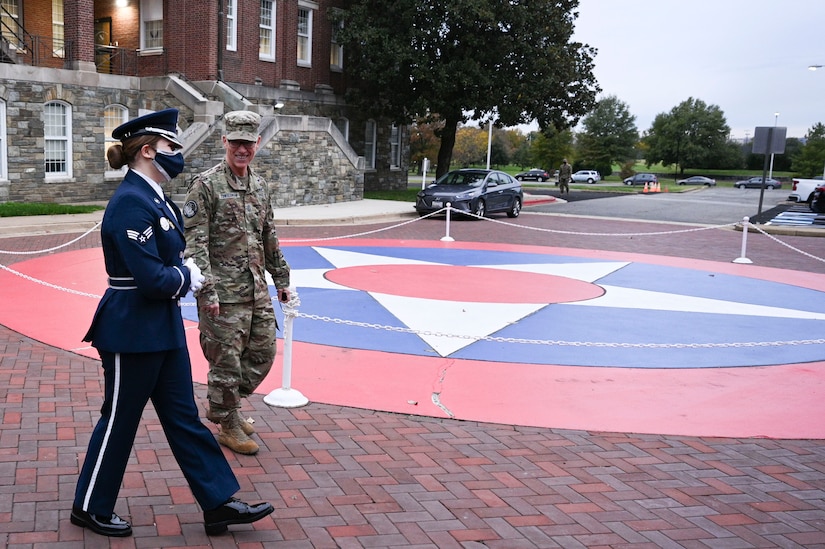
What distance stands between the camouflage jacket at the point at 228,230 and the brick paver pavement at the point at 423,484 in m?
1.14

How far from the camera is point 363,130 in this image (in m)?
36.8

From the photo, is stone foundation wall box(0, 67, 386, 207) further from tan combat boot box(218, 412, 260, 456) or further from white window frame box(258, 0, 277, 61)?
tan combat boot box(218, 412, 260, 456)

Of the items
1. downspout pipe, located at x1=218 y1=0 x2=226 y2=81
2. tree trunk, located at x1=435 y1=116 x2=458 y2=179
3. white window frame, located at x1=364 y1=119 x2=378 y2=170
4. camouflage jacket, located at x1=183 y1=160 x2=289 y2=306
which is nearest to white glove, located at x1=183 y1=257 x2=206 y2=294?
camouflage jacket, located at x1=183 y1=160 x2=289 y2=306

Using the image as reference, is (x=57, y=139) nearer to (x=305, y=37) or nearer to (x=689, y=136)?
(x=305, y=37)

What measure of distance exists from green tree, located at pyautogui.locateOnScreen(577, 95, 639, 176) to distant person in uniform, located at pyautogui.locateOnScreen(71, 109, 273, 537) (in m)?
86.8

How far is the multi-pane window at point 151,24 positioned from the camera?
2808 cm

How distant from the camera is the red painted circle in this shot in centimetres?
1136

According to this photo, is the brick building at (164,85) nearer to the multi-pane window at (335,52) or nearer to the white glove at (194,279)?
the multi-pane window at (335,52)

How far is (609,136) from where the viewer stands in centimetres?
8694

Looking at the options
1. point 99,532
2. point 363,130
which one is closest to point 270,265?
point 99,532

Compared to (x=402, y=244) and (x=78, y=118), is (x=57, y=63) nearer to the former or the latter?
(x=78, y=118)

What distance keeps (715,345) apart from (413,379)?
12.3 ft

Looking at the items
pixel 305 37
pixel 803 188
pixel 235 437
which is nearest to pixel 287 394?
pixel 235 437

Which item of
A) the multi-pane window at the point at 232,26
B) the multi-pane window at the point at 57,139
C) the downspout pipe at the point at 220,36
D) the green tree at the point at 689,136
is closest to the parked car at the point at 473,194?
the downspout pipe at the point at 220,36
